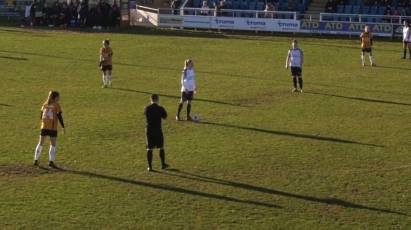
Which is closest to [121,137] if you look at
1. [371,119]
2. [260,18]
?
[371,119]

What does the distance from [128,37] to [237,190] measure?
31264 mm

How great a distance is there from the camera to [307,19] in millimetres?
50031

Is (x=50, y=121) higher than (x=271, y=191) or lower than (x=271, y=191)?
higher

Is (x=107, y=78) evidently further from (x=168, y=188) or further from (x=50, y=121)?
(x=168, y=188)

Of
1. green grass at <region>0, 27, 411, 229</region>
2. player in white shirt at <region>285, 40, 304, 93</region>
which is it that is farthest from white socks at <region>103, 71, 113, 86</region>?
player in white shirt at <region>285, 40, 304, 93</region>

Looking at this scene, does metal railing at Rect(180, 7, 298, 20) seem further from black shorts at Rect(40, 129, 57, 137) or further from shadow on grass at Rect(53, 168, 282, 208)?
shadow on grass at Rect(53, 168, 282, 208)

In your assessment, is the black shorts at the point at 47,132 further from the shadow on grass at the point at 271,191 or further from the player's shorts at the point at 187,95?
the player's shorts at the point at 187,95

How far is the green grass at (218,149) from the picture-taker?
15.0 metres

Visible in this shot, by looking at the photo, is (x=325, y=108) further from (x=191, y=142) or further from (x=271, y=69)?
(x=271, y=69)

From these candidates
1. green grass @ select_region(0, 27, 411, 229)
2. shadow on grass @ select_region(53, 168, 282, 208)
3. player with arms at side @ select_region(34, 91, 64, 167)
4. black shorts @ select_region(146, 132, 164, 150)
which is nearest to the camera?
green grass @ select_region(0, 27, 411, 229)

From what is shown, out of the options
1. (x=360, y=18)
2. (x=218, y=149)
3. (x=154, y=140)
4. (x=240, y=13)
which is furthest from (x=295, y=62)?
(x=240, y=13)

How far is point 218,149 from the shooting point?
1984cm

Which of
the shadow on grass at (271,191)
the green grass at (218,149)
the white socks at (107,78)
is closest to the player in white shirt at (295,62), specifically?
the green grass at (218,149)

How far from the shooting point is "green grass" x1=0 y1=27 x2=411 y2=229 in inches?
Answer: 589
